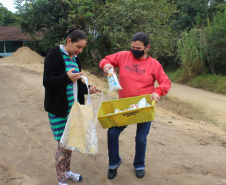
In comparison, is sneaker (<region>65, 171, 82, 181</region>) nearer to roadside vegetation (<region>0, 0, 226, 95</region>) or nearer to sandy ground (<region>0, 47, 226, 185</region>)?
sandy ground (<region>0, 47, 226, 185</region>)

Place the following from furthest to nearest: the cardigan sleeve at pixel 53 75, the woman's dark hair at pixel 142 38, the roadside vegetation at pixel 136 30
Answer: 1. the roadside vegetation at pixel 136 30
2. the woman's dark hair at pixel 142 38
3. the cardigan sleeve at pixel 53 75

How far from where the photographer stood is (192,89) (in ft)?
39.0

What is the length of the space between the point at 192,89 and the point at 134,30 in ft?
13.4

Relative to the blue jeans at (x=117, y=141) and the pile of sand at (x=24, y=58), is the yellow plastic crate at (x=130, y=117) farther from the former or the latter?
the pile of sand at (x=24, y=58)

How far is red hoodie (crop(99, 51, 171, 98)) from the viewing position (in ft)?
9.32

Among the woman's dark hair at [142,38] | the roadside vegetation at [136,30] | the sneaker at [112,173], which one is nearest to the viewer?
the woman's dark hair at [142,38]

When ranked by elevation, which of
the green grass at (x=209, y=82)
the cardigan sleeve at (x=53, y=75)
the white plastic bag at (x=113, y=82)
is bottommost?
the green grass at (x=209, y=82)

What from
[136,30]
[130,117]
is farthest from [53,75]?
[136,30]

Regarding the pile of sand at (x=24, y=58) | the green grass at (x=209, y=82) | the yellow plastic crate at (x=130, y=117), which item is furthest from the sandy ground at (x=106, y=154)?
the pile of sand at (x=24, y=58)

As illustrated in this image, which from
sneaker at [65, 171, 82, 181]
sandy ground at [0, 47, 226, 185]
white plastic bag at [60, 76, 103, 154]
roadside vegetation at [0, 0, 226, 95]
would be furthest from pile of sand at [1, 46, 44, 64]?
white plastic bag at [60, 76, 103, 154]

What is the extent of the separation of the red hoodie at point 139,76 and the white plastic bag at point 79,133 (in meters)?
0.74

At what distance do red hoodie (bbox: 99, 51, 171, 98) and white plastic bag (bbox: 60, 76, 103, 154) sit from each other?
0.74m

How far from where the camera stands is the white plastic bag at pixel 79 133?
2311 mm

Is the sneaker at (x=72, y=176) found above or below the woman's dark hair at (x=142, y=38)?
below
